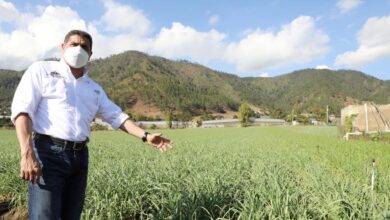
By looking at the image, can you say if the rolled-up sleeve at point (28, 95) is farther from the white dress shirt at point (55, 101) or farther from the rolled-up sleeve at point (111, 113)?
the rolled-up sleeve at point (111, 113)

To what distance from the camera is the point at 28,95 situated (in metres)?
2.75

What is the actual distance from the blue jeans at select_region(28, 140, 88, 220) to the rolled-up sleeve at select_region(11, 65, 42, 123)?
0.26m

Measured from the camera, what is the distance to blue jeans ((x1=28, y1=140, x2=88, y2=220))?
9.05 feet

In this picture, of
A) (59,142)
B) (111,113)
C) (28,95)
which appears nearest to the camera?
(28,95)

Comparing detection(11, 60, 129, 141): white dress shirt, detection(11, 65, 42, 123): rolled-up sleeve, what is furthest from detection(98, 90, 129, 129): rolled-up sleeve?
detection(11, 65, 42, 123): rolled-up sleeve

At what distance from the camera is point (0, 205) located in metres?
6.12

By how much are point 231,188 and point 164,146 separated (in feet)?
5.08

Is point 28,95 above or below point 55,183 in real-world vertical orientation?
above

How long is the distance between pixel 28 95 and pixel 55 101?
0.69 feet

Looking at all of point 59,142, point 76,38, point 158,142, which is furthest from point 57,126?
point 158,142

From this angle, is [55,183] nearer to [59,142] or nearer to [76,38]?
[59,142]

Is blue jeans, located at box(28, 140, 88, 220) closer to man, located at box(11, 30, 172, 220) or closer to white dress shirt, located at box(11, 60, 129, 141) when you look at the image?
man, located at box(11, 30, 172, 220)

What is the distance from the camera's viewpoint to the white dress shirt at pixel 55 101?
2.78m

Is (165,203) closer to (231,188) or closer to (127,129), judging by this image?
(231,188)
